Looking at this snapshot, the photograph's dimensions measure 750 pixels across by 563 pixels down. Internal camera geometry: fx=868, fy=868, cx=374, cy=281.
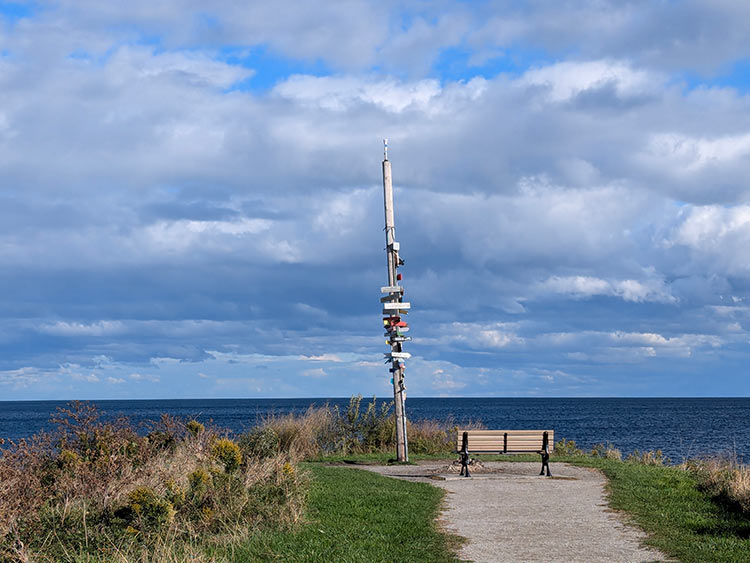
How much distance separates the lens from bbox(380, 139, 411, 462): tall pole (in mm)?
18172

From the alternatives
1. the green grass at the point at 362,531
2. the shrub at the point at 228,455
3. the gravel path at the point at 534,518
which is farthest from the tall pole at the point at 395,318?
the shrub at the point at 228,455

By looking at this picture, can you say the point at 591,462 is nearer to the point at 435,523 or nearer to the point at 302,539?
the point at 435,523

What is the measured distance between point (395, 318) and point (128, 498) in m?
9.16

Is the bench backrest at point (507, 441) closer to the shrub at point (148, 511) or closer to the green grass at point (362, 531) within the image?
A: the green grass at point (362, 531)

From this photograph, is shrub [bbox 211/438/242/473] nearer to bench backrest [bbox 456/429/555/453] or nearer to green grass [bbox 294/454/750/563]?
green grass [bbox 294/454/750/563]

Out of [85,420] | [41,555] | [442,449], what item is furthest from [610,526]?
[442,449]

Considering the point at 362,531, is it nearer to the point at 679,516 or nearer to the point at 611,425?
the point at 679,516

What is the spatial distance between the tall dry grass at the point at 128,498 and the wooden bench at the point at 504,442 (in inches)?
160

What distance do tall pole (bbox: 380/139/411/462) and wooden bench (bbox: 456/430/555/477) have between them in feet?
9.08

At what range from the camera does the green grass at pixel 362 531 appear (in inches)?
352

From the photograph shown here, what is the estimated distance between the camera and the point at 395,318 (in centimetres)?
1836

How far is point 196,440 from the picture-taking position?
575 inches

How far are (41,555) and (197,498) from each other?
6.62 ft

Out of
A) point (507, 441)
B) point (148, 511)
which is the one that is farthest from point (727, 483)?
point (148, 511)
